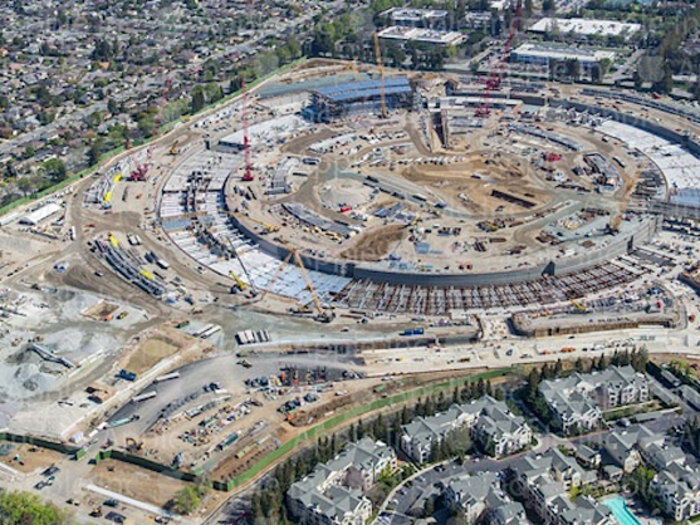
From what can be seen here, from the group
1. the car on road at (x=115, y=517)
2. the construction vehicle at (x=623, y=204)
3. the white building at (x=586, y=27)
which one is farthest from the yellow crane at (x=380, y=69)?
the car on road at (x=115, y=517)

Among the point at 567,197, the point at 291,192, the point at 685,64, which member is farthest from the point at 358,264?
the point at 685,64

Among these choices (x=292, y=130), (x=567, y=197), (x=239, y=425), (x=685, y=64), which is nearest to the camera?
(x=239, y=425)

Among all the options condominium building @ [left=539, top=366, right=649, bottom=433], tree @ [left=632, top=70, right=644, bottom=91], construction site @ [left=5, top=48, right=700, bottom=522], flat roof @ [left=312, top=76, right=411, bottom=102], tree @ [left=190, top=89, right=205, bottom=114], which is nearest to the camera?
condominium building @ [left=539, top=366, right=649, bottom=433]

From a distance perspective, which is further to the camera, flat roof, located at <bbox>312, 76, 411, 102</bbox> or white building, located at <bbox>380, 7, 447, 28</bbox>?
white building, located at <bbox>380, 7, 447, 28</bbox>

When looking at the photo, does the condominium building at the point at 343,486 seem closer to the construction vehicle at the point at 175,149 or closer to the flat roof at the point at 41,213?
the flat roof at the point at 41,213

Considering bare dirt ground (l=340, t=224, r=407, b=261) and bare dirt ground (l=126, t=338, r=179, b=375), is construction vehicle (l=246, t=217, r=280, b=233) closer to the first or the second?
bare dirt ground (l=340, t=224, r=407, b=261)

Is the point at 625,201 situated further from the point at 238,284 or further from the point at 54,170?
the point at 54,170

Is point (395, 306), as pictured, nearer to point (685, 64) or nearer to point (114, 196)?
point (114, 196)

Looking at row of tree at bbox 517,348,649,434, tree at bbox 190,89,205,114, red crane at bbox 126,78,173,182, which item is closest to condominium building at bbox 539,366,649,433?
row of tree at bbox 517,348,649,434
